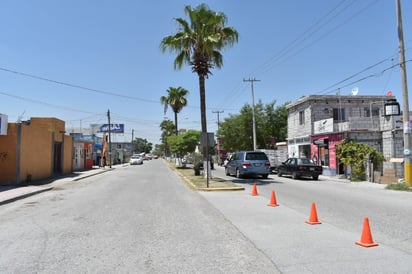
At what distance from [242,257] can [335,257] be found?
1476mm

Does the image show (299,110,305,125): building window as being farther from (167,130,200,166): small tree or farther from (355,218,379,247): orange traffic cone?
(355,218,379,247): orange traffic cone

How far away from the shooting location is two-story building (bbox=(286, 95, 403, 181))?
2627 cm

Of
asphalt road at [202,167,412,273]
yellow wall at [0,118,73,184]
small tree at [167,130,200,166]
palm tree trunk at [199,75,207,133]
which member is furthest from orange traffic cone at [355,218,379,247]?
small tree at [167,130,200,166]

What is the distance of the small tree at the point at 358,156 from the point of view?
2280 cm

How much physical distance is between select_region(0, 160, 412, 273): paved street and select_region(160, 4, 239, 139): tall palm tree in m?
10.6

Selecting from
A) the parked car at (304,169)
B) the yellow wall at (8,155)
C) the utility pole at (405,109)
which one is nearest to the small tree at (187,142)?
the parked car at (304,169)

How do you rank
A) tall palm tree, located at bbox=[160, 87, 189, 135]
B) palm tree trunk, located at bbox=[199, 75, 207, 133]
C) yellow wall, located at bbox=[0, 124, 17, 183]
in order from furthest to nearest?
tall palm tree, located at bbox=[160, 87, 189, 135]
palm tree trunk, located at bbox=[199, 75, 207, 133]
yellow wall, located at bbox=[0, 124, 17, 183]

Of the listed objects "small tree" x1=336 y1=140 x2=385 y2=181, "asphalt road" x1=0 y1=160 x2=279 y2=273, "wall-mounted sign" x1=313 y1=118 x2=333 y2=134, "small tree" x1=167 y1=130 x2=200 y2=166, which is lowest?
"asphalt road" x1=0 y1=160 x2=279 y2=273

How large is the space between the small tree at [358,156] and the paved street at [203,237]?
34.4 feet

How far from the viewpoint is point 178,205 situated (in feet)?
40.8

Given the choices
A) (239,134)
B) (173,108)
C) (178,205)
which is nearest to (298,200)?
(178,205)

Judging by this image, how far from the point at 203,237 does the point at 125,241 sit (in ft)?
5.06

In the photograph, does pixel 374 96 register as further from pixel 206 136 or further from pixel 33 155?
pixel 33 155

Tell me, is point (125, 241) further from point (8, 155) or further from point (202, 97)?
point (8, 155)
